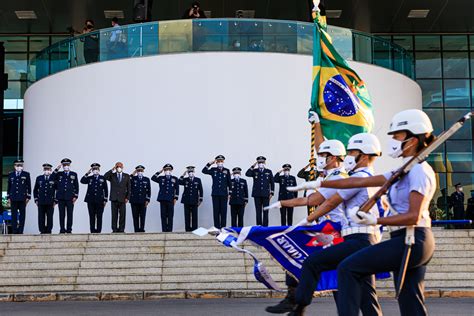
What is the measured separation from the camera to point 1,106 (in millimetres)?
30984

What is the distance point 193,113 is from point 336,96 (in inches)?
430

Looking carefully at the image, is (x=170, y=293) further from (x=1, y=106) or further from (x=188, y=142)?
(x=1, y=106)

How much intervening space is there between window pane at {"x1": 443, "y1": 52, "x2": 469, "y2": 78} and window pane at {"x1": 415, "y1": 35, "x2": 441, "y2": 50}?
47 centimetres

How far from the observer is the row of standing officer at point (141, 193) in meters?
23.4

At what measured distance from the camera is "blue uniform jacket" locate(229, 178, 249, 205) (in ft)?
78.4

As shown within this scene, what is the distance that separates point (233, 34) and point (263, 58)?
107 centimetres

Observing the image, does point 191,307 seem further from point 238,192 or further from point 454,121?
A: point 454,121

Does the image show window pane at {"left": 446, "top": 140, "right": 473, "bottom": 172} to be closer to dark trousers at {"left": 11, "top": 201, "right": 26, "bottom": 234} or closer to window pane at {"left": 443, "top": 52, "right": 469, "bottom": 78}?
window pane at {"left": 443, "top": 52, "right": 469, "bottom": 78}

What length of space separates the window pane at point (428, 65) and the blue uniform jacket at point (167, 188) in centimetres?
1575

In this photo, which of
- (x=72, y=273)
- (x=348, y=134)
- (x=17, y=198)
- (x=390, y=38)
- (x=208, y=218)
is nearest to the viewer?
(x=348, y=134)

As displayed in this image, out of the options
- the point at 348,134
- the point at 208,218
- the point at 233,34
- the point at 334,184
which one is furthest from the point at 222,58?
the point at 334,184

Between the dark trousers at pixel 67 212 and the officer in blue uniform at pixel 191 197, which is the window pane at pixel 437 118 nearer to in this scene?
the officer in blue uniform at pixel 191 197

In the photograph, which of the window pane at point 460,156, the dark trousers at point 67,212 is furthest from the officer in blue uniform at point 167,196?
the window pane at point 460,156

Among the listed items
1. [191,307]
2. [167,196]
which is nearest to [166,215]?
[167,196]
